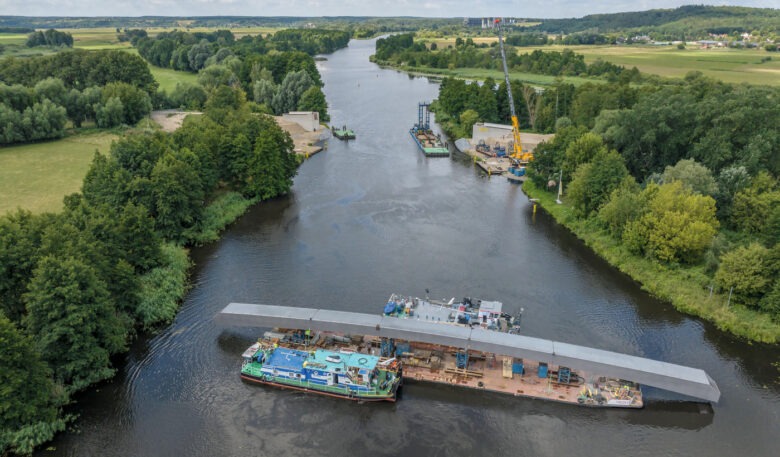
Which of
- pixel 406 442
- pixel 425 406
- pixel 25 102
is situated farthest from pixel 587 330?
pixel 25 102

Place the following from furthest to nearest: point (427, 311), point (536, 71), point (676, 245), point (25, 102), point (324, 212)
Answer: point (536, 71) → point (25, 102) → point (324, 212) → point (676, 245) → point (427, 311)

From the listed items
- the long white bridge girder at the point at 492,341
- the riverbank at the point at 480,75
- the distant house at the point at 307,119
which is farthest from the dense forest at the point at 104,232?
the riverbank at the point at 480,75

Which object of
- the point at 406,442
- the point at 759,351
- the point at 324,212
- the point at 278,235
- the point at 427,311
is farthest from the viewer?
the point at 324,212

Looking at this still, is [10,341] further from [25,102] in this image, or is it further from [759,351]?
[25,102]

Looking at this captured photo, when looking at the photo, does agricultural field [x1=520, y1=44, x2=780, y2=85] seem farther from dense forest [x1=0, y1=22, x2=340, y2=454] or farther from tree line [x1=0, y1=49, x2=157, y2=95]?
tree line [x1=0, y1=49, x2=157, y2=95]

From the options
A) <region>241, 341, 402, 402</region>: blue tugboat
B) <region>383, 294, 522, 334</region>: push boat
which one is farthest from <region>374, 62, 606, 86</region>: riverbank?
<region>241, 341, 402, 402</region>: blue tugboat

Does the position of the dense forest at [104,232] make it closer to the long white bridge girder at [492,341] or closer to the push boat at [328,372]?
the long white bridge girder at [492,341]
